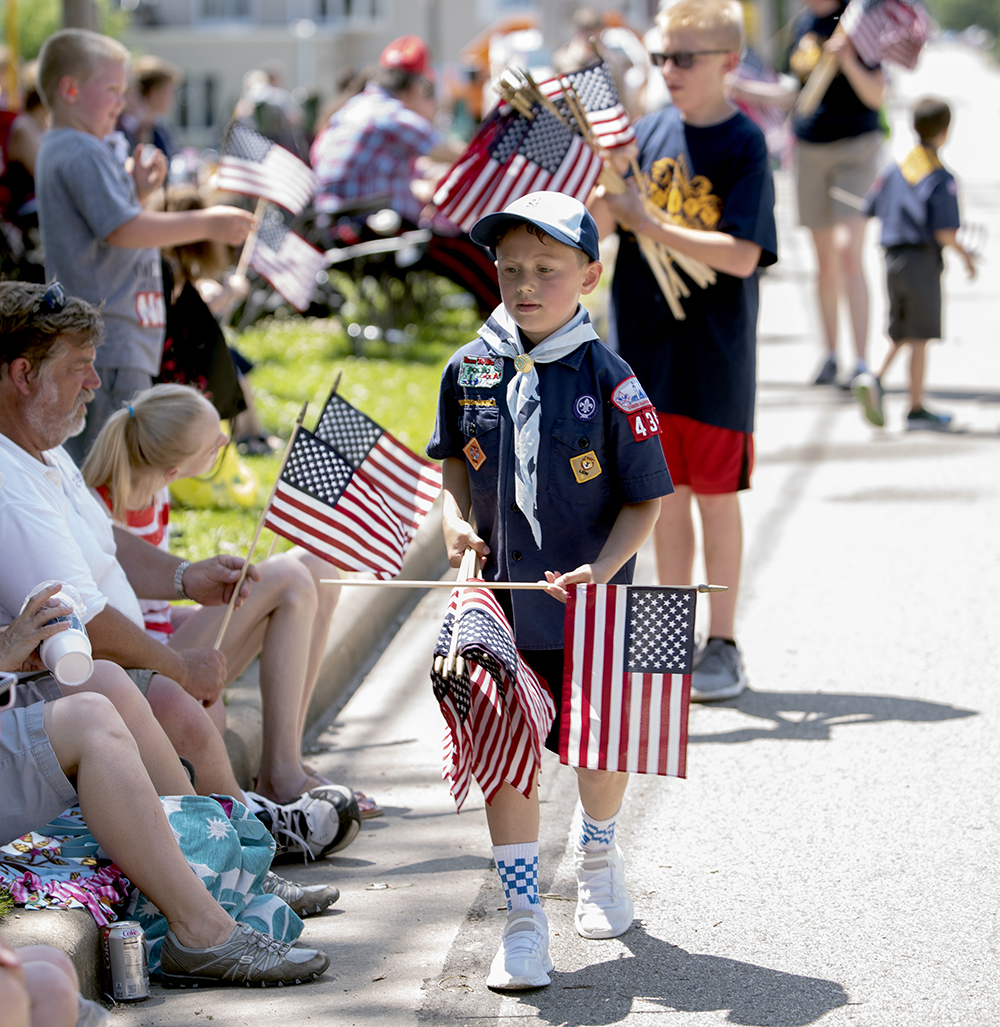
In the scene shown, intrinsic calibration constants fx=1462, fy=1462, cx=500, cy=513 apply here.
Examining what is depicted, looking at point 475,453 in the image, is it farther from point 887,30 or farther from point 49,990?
point 887,30

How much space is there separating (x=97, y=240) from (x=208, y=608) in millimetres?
1621

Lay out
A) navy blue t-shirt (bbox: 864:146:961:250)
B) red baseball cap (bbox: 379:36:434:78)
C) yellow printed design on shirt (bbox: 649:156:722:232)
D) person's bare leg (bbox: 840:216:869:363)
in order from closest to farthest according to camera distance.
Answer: yellow printed design on shirt (bbox: 649:156:722:232) → navy blue t-shirt (bbox: 864:146:961:250) → person's bare leg (bbox: 840:216:869:363) → red baseball cap (bbox: 379:36:434:78)

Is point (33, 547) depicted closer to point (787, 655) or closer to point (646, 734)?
point (646, 734)

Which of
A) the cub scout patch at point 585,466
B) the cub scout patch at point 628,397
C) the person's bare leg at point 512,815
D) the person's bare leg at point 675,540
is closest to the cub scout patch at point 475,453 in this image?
A: the cub scout patch at point 585,466

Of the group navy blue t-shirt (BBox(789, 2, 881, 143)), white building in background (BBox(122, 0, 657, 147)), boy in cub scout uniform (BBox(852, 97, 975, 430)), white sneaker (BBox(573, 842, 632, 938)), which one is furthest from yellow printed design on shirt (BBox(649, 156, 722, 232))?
white building in background (BBox(122, 0, 657, 147))

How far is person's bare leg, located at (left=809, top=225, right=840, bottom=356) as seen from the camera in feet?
32.6

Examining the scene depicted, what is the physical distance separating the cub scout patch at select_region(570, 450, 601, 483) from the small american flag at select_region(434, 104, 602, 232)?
1.91 meters

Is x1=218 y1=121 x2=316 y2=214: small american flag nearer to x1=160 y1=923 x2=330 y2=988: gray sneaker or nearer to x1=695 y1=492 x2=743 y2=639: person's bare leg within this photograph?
x1=695 y1=492 x2=743 y2=639: person's bare leg

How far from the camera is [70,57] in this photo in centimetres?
507

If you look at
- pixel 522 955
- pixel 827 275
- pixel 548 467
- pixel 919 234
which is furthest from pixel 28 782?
pixel 827 275

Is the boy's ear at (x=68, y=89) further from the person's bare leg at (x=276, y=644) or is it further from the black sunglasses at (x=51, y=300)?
the person's bare leg at (x=276, y=644)

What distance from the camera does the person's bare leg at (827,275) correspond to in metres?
9.95

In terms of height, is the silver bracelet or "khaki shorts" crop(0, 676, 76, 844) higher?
the silver bracelet

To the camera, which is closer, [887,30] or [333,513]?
[333,513]
